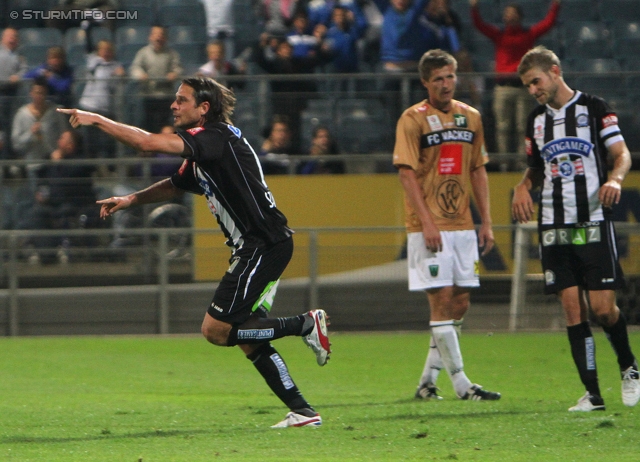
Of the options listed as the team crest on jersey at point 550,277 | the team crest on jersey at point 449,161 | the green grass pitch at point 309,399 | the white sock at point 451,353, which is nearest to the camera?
the green grass pitch at point 309,399

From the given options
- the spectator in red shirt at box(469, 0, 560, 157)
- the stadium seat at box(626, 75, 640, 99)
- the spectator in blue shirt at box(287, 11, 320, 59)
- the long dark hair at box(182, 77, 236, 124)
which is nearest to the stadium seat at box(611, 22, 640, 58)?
the spectator in red shirt at box(469, 0, 560, 157)

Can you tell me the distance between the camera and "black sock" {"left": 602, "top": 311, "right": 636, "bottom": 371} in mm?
6617

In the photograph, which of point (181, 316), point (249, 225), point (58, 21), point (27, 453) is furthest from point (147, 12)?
point (27, 453)

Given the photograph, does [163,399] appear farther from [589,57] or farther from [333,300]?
[589,57]

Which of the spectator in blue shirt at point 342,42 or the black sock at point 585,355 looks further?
the spectator in blue shirt at point 342,42

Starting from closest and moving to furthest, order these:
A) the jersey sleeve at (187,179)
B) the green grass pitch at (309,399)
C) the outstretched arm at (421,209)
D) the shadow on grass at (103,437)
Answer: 1. the green grass pitch at (309,399)
2. the shadow on grass at (103,437)
3. the jersey sleeve at (187,179)
4. the outstretched arm at (421,209)

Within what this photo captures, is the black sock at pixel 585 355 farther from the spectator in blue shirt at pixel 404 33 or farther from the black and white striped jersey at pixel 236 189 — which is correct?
the spectator in blue shirt at pixel 404 33

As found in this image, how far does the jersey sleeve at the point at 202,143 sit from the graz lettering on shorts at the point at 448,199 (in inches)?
80.8

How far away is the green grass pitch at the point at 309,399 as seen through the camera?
5223mm

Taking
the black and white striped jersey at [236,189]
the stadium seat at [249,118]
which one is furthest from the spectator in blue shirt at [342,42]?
the black and white striped jersey at [236,189]

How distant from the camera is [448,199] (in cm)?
730

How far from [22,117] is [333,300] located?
15.6 ft

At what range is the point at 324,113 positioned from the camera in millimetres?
13367

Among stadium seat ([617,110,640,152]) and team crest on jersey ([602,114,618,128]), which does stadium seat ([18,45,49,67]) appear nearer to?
stadium seat ([617,110,640,152])
